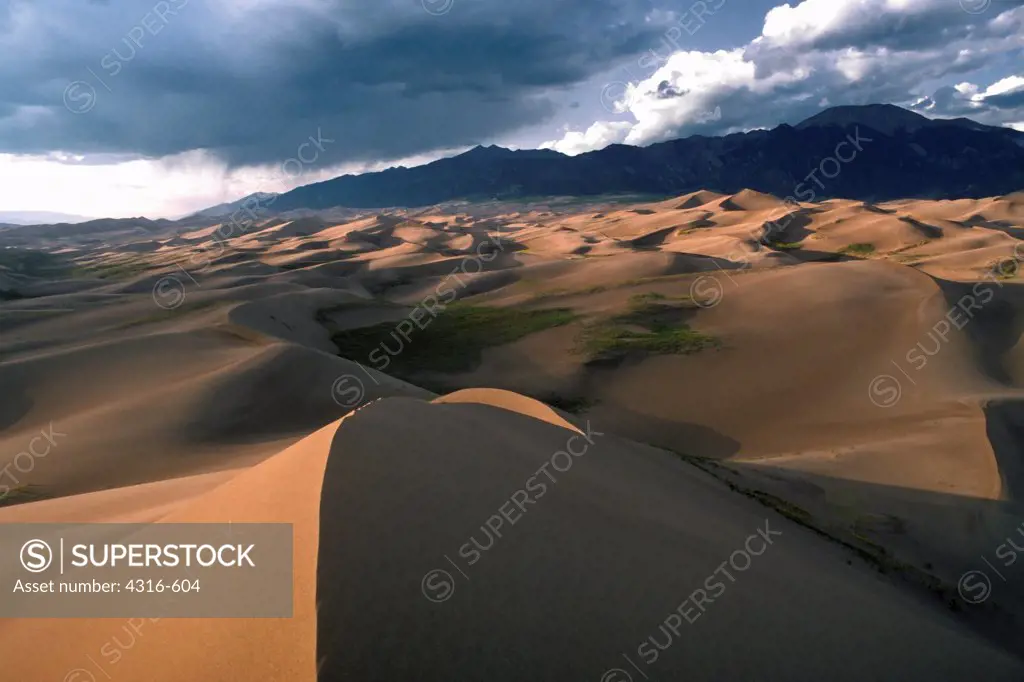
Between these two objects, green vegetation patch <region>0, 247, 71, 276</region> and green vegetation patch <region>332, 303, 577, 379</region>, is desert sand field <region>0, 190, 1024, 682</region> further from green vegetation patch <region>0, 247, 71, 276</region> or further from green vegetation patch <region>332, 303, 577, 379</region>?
green vegetation patch <region>0, 247, 71, 276</region>

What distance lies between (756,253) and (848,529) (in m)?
44.2

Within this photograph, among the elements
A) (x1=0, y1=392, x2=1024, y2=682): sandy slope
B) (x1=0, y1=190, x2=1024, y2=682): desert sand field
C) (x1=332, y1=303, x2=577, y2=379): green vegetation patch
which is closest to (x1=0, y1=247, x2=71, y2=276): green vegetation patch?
(x1=0, y1=190, x2=1024, y2=682): desert sand field

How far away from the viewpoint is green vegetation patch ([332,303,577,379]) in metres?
24.8

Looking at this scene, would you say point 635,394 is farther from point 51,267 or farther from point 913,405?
point 51,267

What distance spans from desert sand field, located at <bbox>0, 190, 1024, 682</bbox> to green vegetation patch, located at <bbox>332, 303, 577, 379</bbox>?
0.71ft

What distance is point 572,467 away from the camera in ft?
27.4

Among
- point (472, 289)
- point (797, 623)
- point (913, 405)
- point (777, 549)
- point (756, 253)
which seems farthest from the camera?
point (756, 253)

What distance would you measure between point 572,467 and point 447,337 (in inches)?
772

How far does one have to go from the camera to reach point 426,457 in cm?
718

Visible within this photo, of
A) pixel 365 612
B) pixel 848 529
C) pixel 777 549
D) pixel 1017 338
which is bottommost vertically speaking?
pixel 1017 338

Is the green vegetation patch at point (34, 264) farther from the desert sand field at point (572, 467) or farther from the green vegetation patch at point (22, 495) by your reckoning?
the green vegetation patch at point (22, 495)

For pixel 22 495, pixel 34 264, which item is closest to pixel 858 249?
pixel 22 495

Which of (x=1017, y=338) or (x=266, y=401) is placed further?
(x=1017, y=338)

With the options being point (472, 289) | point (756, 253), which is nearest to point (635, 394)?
point (472, 289)
